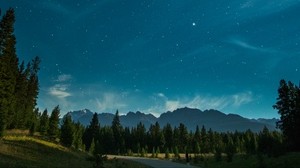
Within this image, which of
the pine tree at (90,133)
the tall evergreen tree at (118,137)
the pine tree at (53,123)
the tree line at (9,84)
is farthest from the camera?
the tall evergreen tree at (118,137)

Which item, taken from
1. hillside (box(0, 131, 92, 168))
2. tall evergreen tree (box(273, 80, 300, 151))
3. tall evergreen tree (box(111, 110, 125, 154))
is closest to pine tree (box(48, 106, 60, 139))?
hillside (box(0, 131, 92, 168))

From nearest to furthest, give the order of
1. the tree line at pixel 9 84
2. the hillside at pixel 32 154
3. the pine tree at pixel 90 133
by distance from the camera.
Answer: the hillside at pixel 32 154, the tree line at pixel 9 84, the pine tree at pixel 90 133

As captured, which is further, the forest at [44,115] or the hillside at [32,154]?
the forest at [44,115]

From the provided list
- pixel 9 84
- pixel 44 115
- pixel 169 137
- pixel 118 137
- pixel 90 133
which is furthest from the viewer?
pixel 169 137

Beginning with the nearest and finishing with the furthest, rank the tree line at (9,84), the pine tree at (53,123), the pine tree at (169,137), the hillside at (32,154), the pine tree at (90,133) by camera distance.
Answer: the hillside at (32,154) → the tree line at (9,84) → the pine tree at (53,123) → the pine tree at (90,133) → the pine tree at (169,137)

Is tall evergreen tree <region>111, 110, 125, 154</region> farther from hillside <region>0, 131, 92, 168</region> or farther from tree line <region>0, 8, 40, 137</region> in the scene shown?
hillside <region>0, 131, 92, 168</region>

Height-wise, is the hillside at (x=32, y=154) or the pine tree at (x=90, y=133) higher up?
the pine tree at (x=90, y=133)

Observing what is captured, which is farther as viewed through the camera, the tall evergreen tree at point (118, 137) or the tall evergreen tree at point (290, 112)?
the tall evergreen tree at point (118, 137)

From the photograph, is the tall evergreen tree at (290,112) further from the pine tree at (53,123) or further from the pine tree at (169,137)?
→ the pine tree at (169,137)

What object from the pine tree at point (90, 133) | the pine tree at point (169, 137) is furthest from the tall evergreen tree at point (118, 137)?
the pine tree at point (169, 137)

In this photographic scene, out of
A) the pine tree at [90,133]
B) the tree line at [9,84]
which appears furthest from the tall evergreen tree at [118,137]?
the tree line at [9,84]

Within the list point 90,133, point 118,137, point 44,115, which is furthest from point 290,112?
point 118,137

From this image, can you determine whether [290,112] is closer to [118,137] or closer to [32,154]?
[32,154]

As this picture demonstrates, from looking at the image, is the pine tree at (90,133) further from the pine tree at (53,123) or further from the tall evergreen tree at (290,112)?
the tall evergreen tree at (290,112)
